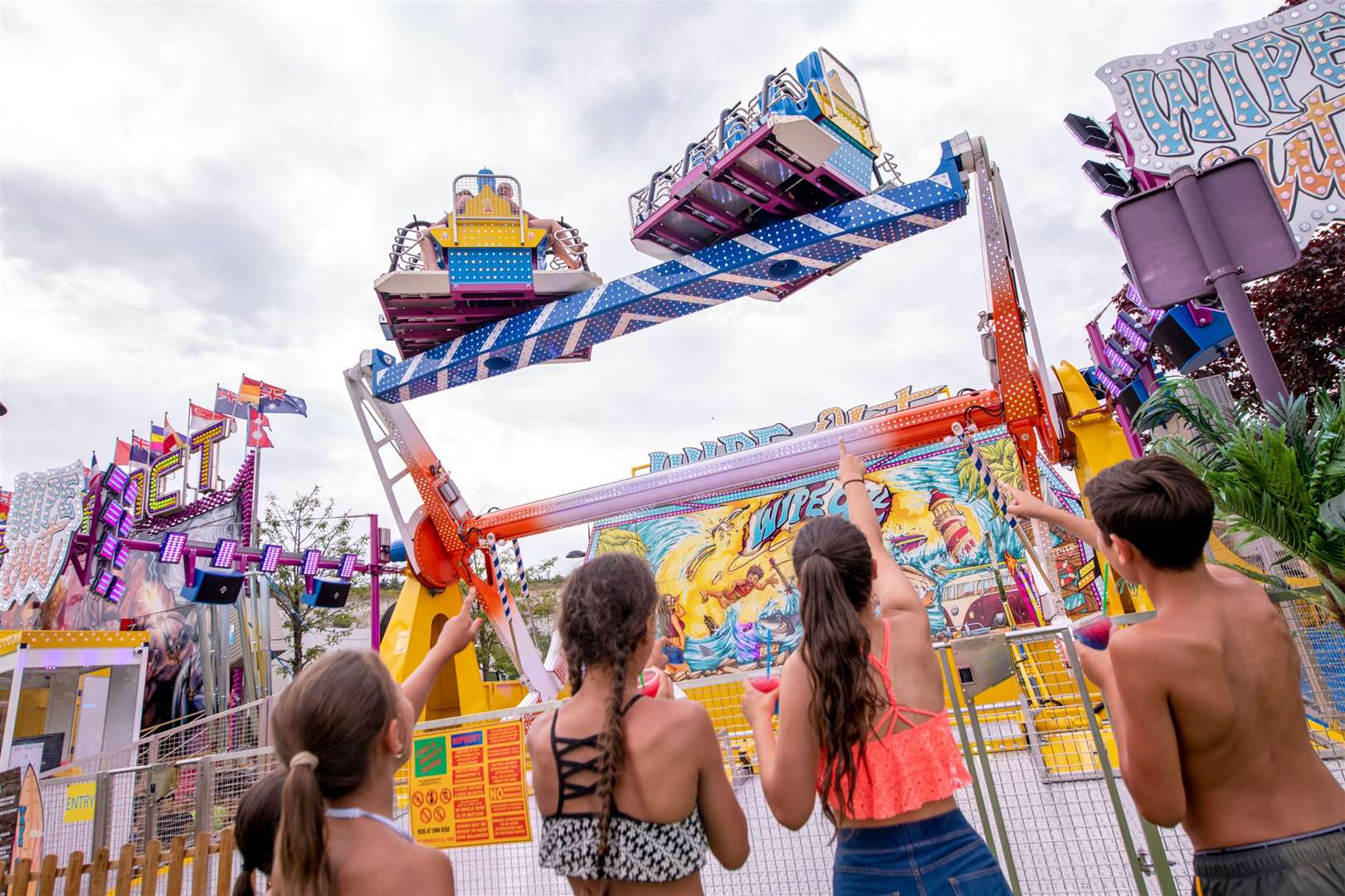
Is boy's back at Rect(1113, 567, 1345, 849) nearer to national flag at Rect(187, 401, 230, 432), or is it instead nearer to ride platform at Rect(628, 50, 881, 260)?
ride platform at Rect(628, 50, 881, 260)

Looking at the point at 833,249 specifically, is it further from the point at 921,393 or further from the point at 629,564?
the point at 921,393

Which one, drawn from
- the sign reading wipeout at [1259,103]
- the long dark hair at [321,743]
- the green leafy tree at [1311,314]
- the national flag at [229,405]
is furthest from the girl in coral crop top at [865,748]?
the national flag at [229,405]

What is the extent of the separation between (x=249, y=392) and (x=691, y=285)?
56.0 feet

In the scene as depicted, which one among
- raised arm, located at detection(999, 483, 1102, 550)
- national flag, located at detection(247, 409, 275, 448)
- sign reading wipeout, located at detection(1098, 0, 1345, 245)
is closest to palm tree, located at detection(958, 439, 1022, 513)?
sign reading wipeout, located at detection(1098, 0, 1345, 245)

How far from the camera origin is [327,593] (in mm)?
11234

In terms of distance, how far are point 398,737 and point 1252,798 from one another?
6.52 feet

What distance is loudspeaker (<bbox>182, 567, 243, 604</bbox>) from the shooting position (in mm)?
9875

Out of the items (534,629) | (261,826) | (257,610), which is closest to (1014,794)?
(261,826)

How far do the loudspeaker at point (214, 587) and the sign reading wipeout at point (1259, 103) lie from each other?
11.6m

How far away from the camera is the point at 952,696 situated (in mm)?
3152

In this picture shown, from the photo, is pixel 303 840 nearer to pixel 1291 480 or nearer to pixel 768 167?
pixel 1291 480

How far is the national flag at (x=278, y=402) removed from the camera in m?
18.7

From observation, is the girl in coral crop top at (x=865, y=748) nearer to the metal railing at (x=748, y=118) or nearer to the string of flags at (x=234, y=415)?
the metal railing at (x=748, y=118)

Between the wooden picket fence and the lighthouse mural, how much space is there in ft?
42.2
